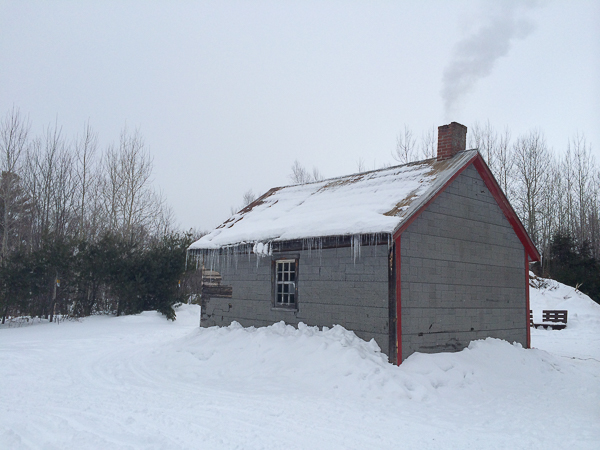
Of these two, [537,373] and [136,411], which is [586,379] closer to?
[537,373]

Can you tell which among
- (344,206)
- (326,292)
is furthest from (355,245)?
(344,206)

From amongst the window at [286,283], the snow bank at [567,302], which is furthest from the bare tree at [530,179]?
the window at [286,283]

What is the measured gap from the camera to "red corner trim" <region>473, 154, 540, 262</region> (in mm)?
11386

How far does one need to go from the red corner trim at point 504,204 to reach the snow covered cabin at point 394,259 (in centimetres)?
3

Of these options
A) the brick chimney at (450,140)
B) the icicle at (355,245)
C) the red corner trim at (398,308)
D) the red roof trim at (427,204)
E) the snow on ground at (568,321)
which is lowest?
the snow on ground at (568,321)

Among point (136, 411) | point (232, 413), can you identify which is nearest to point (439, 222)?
point (232, 413)

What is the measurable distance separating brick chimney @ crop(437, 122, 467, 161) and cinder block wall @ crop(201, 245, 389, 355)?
167 inches

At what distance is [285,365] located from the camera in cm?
888

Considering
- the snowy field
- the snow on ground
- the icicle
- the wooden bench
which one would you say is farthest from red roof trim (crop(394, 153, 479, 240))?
the wooden bench

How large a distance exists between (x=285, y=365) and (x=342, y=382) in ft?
4.83

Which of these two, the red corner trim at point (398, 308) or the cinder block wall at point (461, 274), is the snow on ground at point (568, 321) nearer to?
the cinder block wall at point (461, 274)

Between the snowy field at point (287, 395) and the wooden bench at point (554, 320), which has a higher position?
the snowy field at point (287, 395)

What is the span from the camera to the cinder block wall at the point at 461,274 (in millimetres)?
9352

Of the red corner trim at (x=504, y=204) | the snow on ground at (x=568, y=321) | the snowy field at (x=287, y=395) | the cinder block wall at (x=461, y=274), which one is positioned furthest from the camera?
the snow on ground at (x=568, y=321)
